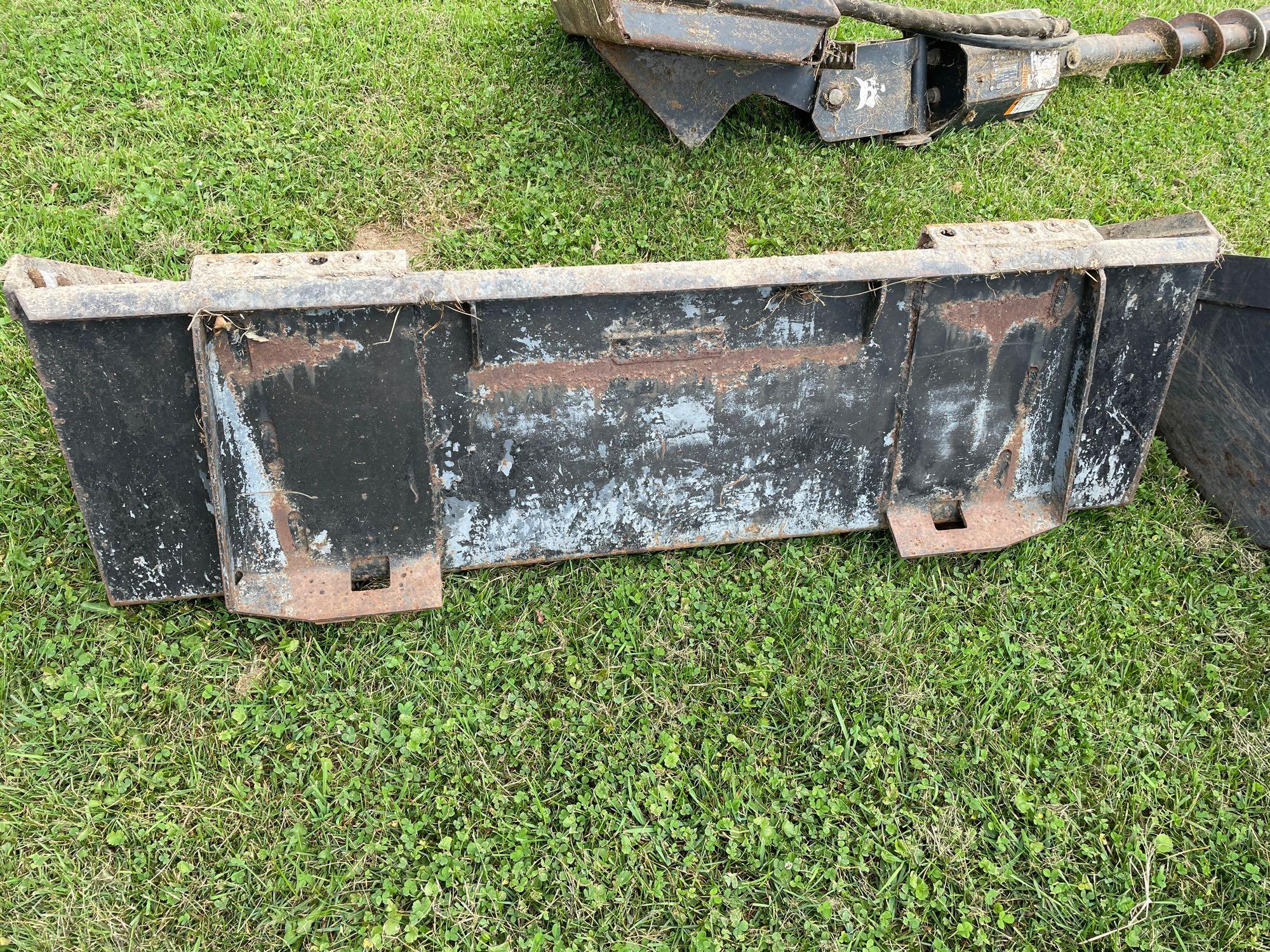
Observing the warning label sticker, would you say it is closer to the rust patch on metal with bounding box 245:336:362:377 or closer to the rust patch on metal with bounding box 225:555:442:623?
the rust patch on metal with bounding box 245:336:362:377

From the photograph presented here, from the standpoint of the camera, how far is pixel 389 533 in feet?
9.41

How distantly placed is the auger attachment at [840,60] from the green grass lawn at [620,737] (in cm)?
82

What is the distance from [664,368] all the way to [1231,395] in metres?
2.32

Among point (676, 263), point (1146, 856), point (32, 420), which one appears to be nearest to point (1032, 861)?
point (1146, 856)

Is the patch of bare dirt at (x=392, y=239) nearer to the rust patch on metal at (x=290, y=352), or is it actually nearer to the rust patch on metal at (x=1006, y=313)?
the rust patch on metal at (x=290, y=352)

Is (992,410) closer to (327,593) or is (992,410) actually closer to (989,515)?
(989,515)

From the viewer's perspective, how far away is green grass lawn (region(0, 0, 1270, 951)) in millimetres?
2492

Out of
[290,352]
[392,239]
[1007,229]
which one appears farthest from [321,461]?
[1007,229]

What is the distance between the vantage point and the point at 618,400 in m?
2.85

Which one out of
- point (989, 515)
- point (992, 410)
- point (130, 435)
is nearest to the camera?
point (130, 435)

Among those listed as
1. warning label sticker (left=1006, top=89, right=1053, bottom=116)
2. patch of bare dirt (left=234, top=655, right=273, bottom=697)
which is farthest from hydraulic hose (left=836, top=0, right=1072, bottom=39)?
patch of bare dirt (left=234, top=655, right=273, bottom=697)

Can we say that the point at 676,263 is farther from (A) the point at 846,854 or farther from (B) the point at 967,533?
(A) the point at 846,854

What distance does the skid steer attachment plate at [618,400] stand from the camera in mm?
2561

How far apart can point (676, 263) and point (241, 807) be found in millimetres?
2158
